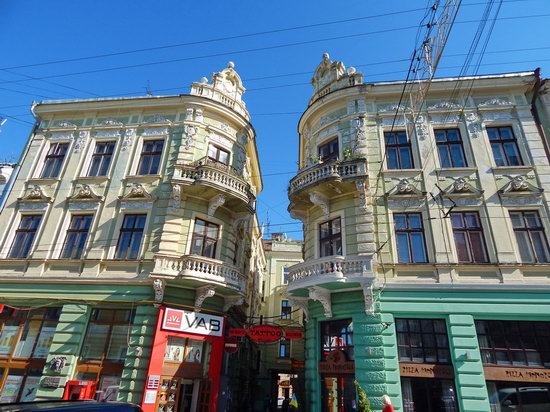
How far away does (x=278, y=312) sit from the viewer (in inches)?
1310

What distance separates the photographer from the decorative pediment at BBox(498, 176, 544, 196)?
46.1 ft

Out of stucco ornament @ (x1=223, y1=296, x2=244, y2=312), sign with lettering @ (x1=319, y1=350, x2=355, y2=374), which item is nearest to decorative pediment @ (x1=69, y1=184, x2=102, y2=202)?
stucco ornament @ (x1=223, y1=296, x2=244, y2=312)

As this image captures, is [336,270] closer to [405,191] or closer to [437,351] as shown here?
[437,351]

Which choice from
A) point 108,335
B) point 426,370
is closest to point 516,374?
point 426,370

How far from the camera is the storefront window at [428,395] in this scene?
11469mm

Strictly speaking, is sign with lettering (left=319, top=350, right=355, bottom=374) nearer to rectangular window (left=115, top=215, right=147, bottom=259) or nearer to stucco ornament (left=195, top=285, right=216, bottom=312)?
stucco ornament (left=195, top=285, right=216, bottom=312)

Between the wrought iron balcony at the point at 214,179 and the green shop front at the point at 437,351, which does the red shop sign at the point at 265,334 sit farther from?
the wrought iron balcony at the point at 214,179

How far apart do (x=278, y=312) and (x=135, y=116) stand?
74.8 feet

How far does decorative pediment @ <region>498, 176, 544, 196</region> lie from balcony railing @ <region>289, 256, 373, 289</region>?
680cm

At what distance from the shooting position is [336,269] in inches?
520

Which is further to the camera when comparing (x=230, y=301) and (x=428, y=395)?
(x=230, y=301)

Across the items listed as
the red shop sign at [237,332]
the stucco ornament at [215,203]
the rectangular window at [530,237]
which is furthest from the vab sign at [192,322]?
the rectangular window at [530,237]

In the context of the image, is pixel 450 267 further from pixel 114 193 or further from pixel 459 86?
pixel 114 193

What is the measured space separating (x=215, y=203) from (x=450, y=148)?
11646mm
